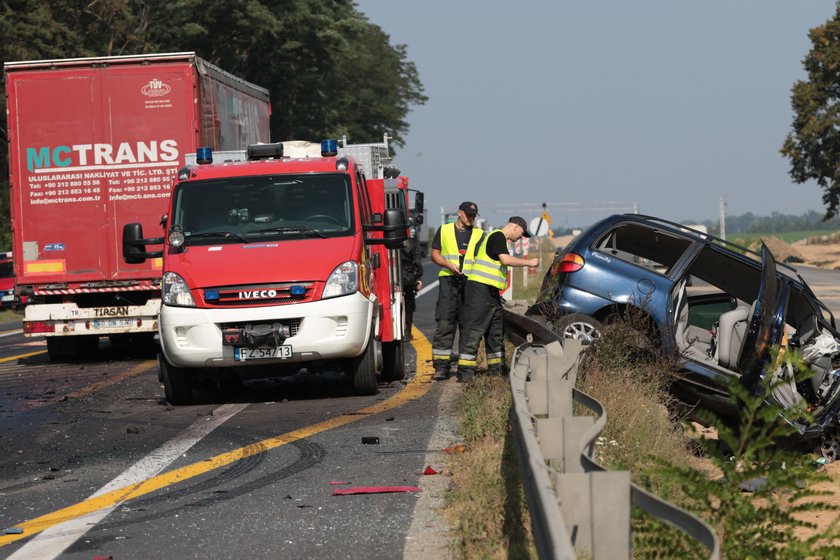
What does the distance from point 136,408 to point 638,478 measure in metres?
6.34

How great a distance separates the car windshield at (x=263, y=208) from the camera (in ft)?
43.5

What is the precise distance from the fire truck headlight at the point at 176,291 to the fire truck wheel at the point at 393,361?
2.53 m

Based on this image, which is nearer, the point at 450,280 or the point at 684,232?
the point at 684,232

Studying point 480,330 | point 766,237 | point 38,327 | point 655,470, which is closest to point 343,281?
point 480,330

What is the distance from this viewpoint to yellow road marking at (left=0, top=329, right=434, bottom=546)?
7848mm

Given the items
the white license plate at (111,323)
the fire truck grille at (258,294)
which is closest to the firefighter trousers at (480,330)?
the fire truck grille at (258,294)

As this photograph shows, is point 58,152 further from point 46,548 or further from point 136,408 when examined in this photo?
point 46,548

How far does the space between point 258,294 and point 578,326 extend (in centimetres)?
274

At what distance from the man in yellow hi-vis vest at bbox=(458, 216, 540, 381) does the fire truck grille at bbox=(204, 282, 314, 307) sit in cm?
196

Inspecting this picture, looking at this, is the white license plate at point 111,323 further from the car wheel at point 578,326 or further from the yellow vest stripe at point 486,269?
the car wheel at point 578,326

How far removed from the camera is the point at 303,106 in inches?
2259

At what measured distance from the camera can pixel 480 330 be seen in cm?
1399

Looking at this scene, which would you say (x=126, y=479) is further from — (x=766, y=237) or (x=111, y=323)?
(x=766, y=237)

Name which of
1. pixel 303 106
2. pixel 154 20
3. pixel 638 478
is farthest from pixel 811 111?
pixel 638 478
